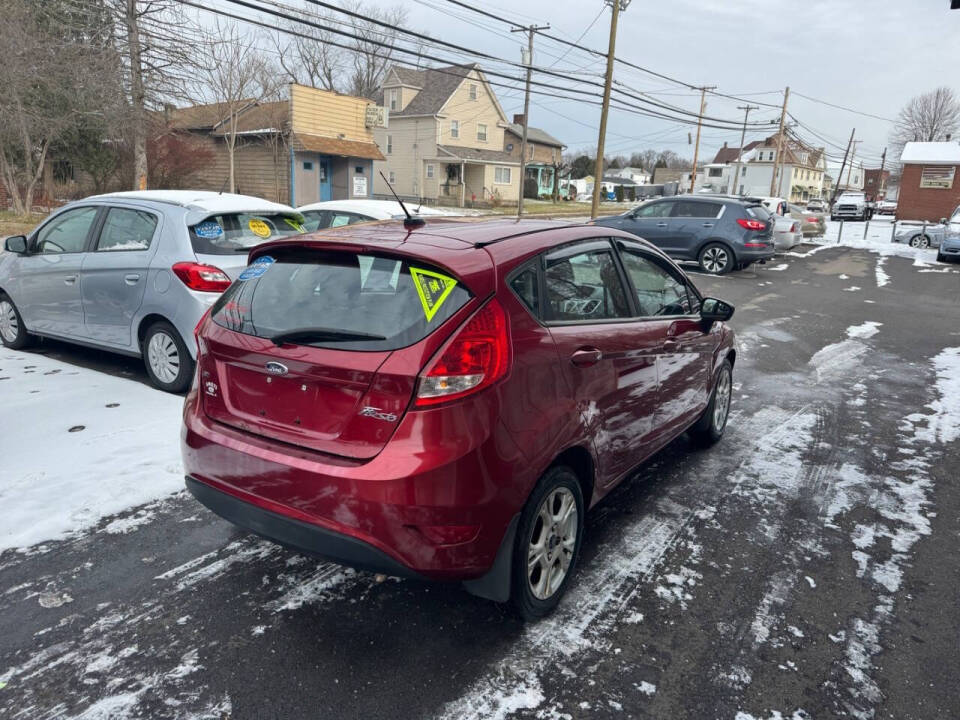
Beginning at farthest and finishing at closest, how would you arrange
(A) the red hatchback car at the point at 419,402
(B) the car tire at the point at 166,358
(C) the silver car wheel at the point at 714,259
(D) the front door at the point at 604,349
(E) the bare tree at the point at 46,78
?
(E) the bare tree at the point at 46,78 → (C) the silver car wheel at the point at 714,259 → (B) the car tire at the point at 166,358 → (D) the front door at the point at 604,349 → (A) the red hatchback car at the point at 419,402

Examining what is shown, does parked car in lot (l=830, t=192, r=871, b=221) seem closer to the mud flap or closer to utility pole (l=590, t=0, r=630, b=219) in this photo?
utility pole (l=590, t=0, r=630, b=219)

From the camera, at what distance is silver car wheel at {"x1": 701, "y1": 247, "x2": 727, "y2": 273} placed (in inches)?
636

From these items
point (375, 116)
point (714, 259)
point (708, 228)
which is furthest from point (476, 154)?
point (714, 259)

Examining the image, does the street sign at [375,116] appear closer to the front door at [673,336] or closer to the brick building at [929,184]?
the brick building at [929,184]

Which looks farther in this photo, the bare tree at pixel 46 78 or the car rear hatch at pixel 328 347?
the bare tree at pixel 46 78

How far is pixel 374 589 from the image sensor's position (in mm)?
3270

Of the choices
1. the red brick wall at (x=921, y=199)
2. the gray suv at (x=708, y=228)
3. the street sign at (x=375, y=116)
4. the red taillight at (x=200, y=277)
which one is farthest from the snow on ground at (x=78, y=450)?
the red brick wall at (x=921, y=199)

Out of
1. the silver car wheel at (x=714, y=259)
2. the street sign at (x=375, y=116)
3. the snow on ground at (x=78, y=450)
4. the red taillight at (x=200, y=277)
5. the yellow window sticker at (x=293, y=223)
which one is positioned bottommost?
the snow on ground at (x=78, y=450)

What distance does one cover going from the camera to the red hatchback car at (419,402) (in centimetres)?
254

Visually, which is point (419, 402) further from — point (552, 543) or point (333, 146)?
point (333, 146)

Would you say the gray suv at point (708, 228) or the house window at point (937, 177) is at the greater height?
the house window at point (937, 177)

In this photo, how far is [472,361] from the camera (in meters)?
2.62

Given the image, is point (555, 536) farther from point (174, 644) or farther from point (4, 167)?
point (4, 167)

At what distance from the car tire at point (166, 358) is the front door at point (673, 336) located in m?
3.78
